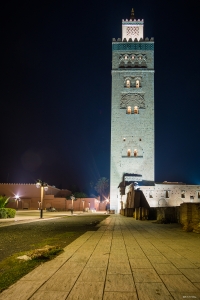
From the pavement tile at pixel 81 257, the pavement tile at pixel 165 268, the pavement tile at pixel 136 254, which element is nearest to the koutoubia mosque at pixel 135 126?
the pavement tile at pixel 136 254

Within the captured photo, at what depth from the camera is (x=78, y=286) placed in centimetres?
A: 308

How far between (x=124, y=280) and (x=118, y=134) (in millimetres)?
44200

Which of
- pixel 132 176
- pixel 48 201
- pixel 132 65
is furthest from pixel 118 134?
pixel 48 201

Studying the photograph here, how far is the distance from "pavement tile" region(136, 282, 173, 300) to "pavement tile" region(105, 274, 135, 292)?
87mm

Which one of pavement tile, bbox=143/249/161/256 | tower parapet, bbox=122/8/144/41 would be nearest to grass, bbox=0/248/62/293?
pavement tile, bbox=143/249/161/256

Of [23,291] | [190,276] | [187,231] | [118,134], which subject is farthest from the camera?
[118,134]

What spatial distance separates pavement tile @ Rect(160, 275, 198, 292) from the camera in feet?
9.72

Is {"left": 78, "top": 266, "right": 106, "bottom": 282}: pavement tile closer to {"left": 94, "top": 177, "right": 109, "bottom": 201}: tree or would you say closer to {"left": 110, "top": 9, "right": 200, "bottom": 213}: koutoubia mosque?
{"left": 110, "top": 9, "right": 200, "bottom": 213}: koutoubia mosque

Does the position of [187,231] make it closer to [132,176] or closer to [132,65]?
[132,176]

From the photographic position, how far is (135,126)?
1861 inches

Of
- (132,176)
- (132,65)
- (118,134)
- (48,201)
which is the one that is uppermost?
(132,65)

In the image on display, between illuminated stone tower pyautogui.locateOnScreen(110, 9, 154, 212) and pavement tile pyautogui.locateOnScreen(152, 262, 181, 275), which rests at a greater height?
illuminated stone tower pyautogui.locateOnScreen(110, 9, 154, 212)

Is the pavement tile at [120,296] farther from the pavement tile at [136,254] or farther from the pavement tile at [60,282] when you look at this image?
the pavement tile at [136,254]

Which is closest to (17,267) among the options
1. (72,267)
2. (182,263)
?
(72,267)
